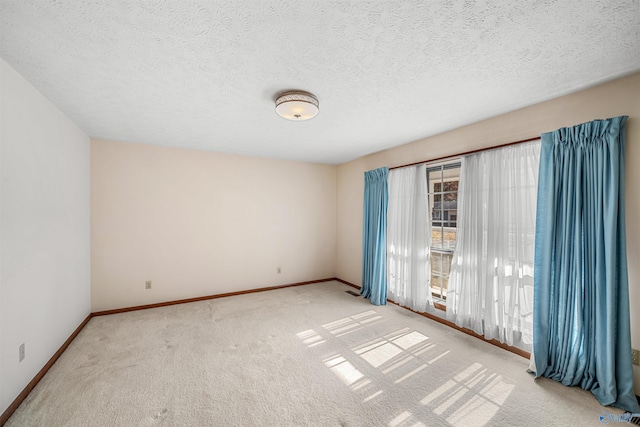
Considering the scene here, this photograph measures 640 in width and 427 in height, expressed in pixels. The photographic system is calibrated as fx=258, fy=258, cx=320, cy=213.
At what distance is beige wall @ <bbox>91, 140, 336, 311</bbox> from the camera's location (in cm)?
369

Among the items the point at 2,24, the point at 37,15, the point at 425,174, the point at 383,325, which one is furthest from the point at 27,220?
the point at 425,174

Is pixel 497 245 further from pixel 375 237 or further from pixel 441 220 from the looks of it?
pixel 375 237

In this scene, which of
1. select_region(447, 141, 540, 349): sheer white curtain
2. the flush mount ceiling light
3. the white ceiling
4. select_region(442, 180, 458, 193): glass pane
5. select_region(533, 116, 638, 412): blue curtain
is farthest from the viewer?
select_region(442, 180, 458, 193): glass pane

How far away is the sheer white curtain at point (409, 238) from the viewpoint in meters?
3.58

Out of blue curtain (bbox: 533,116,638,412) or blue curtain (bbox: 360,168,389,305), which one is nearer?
blue curtain (bbox: 533,116,638,412)

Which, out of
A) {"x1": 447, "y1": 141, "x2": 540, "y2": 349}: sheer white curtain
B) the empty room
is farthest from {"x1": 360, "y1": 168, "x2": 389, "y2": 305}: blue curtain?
{"x1": 447, "y1": 141, "x2": 540, "y2": 349}: sheer white curtain

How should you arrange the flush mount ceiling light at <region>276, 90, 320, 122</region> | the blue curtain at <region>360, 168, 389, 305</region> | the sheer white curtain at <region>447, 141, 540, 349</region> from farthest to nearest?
the blue curtain at <region>360, 168, 389, 305</region> → the sheer white curtain at <region>447, 141, 540, 349</region> → the flush mount ceiling light at <region>276, 90, 320, 122</region>

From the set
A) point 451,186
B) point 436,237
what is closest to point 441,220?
point 436,237

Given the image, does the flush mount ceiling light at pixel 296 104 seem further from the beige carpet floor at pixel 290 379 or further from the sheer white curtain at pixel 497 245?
the beige carpet floor at pixel 290 379

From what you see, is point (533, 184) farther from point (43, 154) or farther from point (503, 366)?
point (43, 154)

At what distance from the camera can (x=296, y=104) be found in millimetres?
2211

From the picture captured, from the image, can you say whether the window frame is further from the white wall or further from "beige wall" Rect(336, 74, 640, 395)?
the white wall

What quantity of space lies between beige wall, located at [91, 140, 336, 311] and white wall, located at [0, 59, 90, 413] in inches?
21.8

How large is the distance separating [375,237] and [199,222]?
9.57 ft
